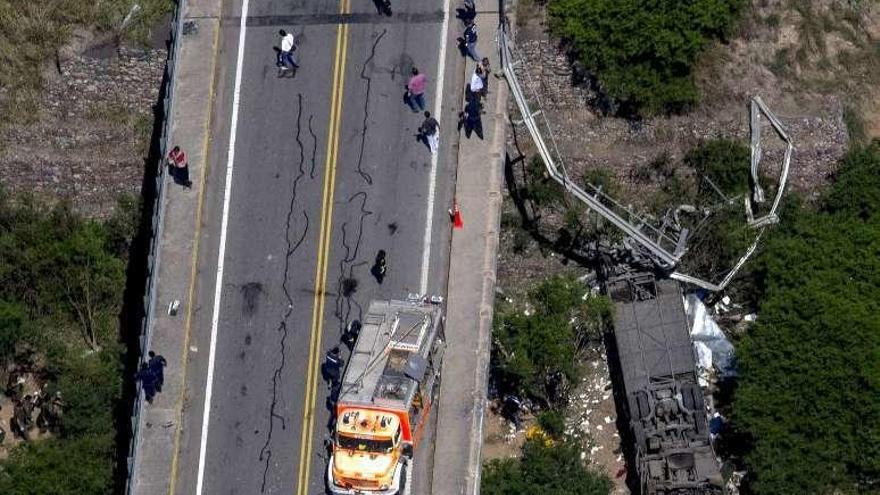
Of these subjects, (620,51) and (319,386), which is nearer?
(319,386)

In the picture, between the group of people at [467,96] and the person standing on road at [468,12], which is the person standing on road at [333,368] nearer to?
the group of people at [467,96]

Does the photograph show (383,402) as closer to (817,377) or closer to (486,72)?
(486,72)

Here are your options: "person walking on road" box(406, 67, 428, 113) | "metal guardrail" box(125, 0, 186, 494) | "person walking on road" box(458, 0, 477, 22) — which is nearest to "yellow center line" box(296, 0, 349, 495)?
"person walking on road" box(406, 67, 428, 113)

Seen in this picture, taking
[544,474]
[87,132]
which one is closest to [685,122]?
[544,474]

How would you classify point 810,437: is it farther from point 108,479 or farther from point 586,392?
point 108,479

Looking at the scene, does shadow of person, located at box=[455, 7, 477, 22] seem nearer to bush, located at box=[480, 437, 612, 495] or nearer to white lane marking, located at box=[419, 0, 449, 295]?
white lane marking, located at box=[419, 0, 449, 295]

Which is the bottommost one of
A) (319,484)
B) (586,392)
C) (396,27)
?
(319,484)

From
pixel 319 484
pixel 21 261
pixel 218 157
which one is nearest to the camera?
pixel 319 484

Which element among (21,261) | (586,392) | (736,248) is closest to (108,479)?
(21,261)
